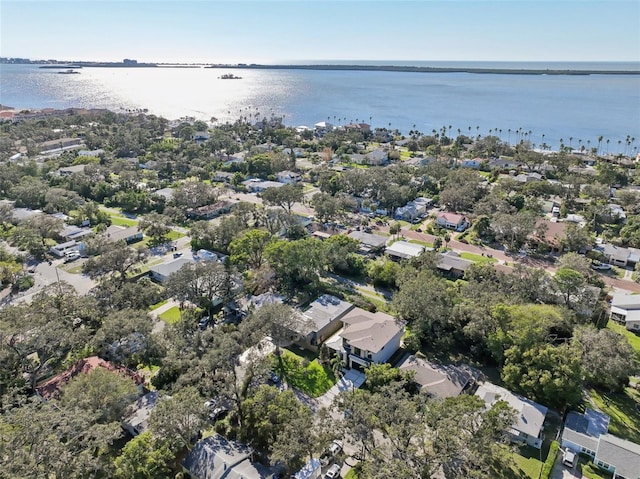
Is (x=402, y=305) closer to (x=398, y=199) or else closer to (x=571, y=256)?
(x=571, y=256)

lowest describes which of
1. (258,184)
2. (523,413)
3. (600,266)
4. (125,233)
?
(600,266)

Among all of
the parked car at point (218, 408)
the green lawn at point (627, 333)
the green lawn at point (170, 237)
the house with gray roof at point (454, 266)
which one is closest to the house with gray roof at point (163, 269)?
the green lawn at point (170, 237)

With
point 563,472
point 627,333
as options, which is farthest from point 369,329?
point 627,333

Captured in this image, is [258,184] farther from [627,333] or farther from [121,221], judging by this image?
[627,333]

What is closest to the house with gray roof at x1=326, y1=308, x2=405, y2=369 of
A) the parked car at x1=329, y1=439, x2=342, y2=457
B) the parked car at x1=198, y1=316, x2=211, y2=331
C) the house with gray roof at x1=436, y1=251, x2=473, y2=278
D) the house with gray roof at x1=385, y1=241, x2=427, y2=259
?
the parked car at x1=329, y1=439, x2=342, y2=457

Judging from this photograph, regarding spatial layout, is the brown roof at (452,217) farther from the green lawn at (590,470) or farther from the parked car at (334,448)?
the parked car at (334,448)

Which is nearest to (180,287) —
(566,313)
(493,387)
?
(493,387)

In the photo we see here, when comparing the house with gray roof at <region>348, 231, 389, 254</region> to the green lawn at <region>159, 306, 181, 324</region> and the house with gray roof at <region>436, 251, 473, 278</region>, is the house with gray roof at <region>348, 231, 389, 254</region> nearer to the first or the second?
the house with gray roof at <region>436, 251, 473, 278</region>
